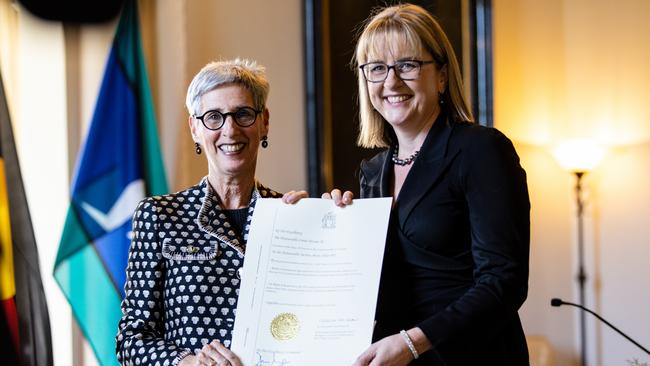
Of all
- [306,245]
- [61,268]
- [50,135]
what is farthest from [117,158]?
[306,245]

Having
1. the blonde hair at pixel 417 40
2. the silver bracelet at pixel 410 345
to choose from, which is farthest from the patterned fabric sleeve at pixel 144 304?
the blonde hair at pixel 417 40

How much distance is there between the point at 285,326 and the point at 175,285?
1.07ft

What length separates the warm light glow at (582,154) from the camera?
19.5ft

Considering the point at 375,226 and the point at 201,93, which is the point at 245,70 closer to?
the point at 201,93

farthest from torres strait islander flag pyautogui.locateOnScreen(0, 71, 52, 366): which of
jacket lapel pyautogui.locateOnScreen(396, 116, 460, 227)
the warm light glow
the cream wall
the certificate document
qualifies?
the warm light glow

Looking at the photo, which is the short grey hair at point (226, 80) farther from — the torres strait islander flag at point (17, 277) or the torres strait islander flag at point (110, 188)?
the torres strait islander flag at point (110, 188)

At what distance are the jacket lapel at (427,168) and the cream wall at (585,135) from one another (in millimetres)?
4084

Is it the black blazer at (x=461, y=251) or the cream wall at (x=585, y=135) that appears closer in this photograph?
the black blazer at (x=461, y=251)

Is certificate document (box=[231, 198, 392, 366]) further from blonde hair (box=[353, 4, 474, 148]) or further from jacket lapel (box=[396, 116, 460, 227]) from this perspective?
blonde hair (box=[353, 4, 474, 148])

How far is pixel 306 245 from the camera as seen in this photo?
198cm

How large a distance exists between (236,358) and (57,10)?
2.22 metres

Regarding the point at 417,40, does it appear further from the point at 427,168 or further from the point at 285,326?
the point at 285,326

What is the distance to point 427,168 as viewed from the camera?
1.99 meters

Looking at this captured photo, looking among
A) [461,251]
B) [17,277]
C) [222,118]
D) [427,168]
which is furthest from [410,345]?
[17,277]
